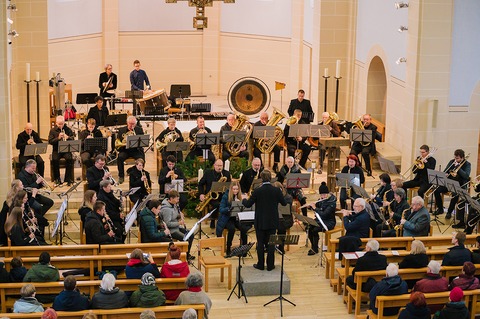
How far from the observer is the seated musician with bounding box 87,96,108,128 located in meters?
21.0

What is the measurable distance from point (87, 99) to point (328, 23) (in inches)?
240

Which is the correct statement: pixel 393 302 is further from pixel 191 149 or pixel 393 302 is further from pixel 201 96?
pixel 201 96

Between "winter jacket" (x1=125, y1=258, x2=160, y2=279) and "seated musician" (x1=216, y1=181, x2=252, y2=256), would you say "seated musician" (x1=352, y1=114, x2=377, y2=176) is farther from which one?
"winter jacket" (x1=125, y1=258, x2=160, y2=279)

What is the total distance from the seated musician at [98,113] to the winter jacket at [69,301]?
28.8 feet

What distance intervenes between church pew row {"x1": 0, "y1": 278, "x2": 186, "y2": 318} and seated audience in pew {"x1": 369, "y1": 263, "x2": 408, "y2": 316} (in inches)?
109

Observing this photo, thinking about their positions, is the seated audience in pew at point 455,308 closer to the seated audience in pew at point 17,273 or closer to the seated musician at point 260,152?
the seated audience in pew at point 17,273

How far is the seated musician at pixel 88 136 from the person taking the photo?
19156 mm

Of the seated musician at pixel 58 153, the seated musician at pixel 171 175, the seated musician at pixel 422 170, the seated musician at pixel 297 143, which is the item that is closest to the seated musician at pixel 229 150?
the seated musician at pixel 297 143

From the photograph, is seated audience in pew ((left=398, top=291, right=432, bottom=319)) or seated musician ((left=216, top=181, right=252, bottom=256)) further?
seated musician ((left=216, top=181, right=252, bottom=256))

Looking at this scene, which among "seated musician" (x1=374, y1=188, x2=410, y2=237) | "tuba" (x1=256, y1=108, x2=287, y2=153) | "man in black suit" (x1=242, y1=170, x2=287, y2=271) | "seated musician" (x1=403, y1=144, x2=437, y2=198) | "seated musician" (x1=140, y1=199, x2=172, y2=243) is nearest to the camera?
"man in black suit" (x1=242, y1=170, x2=287, y2=271)

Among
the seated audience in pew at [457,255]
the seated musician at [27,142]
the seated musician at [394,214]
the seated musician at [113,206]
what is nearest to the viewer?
the seated audience in pew at [457,255]

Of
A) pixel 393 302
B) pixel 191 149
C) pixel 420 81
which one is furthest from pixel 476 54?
pixel 393 302

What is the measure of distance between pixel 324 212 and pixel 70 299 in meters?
5.55

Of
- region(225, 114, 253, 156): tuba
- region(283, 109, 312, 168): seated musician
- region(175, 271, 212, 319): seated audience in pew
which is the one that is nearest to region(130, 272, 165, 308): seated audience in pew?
region(175, 271, 212, 319): seated audience in pew
